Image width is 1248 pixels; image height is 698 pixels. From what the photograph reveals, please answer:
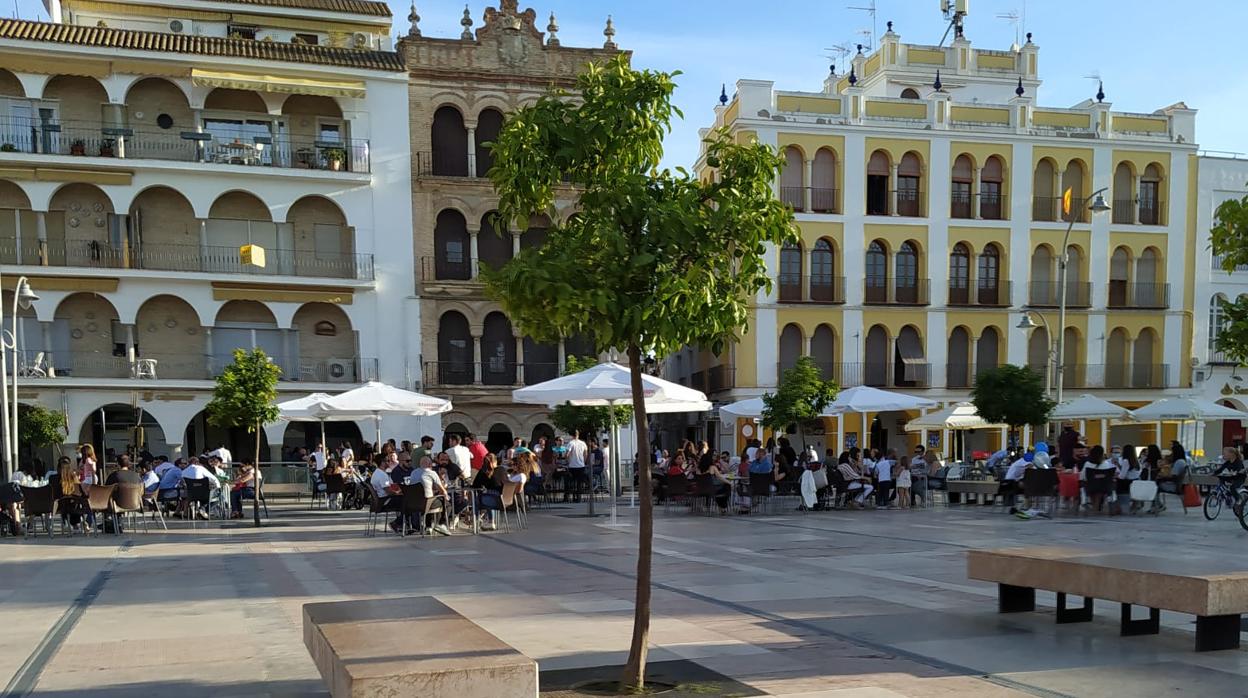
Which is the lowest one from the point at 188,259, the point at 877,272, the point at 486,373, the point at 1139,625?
the point at 486,373

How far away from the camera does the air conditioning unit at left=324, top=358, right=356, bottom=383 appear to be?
34562 mm

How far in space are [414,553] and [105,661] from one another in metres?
6.64

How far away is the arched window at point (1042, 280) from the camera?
42.3m

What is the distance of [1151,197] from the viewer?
43.4 metres

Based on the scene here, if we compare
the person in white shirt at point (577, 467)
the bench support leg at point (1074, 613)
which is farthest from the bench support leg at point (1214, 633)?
the person in white shirt at point (577, 467)

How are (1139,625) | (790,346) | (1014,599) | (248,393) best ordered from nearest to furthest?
(1139,625), (1014,599), (248,393), (790,346)

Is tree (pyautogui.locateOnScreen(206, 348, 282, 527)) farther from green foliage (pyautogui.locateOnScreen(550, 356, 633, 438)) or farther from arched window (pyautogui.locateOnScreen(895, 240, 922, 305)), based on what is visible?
arched window (pyautogui.locateOnScreen(895, 240, 922, 305))

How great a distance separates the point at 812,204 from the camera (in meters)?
40.3

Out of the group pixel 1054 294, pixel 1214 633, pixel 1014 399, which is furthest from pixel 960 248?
pixel 1214 633

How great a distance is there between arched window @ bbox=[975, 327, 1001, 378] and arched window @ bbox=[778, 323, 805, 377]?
7802 mm

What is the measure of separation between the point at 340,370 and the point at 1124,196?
3294 centimetres

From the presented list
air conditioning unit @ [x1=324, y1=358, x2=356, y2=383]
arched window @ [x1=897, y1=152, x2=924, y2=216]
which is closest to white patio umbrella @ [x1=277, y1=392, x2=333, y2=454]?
air conditioning unit @ [x1=324, y1=358, x2=356, y2=383]

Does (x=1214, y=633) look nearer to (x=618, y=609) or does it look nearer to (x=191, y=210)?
(x=618, y=609)

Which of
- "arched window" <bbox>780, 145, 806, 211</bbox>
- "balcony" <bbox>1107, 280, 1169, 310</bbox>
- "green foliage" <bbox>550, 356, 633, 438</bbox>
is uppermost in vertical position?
"arched window" <bbox>780, 145, 806, 211</bbox>
